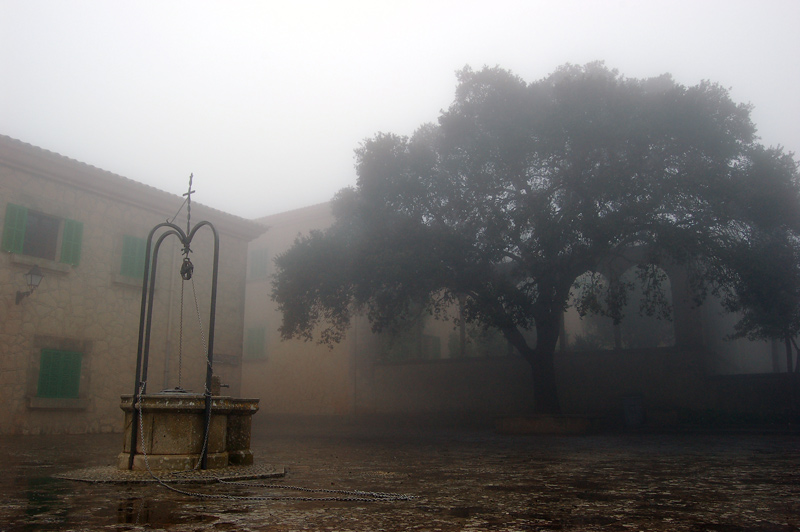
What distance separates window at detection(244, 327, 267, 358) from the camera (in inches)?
986

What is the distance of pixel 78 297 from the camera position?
15797mm

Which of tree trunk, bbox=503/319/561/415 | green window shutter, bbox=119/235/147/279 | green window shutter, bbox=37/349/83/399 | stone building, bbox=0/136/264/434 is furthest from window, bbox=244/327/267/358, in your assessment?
tree trunk, bbox=503/319/561/415

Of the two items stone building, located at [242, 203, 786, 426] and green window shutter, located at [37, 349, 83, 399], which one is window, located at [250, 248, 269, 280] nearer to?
stone building, located at [242, 203, 786, 426]

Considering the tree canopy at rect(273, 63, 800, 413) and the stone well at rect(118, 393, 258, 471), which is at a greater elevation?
the tree canopy at rect(273, 63, 800, 413)

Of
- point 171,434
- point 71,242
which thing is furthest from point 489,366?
point 171,434

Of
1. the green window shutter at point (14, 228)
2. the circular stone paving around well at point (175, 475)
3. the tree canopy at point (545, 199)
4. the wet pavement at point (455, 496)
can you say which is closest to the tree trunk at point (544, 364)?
the tree canopy at point (545, 199)

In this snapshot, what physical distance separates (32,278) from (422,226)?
9121mm

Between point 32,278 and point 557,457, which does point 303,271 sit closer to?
point 32,278

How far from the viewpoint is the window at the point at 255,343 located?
986 inches

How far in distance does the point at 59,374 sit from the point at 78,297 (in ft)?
6.56

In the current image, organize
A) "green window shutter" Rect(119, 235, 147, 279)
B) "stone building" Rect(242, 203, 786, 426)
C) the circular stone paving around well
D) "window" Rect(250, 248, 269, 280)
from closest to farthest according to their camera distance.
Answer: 1. the circular stone paving around well
2. "green window shutter" Rect(119, 235, 147, 279)
3. "stone building" Rect(242, 203, 786, 426)
4. "window" Rect(250, 248, 269, 280)

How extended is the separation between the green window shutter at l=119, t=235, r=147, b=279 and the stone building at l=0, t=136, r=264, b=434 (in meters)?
0.03

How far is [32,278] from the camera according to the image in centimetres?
1373

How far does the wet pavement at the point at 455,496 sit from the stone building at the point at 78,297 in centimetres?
620
